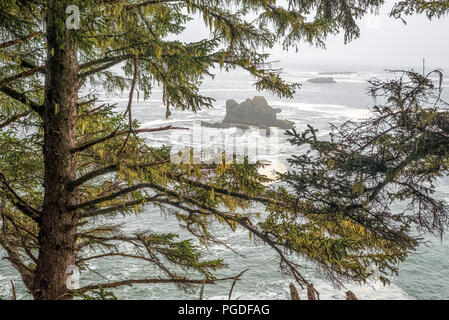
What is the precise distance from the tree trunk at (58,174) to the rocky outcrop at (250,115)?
174 ft

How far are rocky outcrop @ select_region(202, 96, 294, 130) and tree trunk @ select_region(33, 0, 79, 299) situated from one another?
2083 inches

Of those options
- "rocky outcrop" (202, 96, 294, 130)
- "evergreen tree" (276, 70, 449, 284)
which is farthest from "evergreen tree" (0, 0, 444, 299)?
"rocky outcrop" (202, 96, 294, 130)

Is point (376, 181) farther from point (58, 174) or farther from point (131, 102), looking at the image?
point (58, 174)

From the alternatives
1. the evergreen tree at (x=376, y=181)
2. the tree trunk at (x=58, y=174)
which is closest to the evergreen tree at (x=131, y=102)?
the tree trunk at (x=58, y=174)

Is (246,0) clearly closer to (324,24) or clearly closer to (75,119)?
(324,24)

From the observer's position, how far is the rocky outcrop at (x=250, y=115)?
2262 inches

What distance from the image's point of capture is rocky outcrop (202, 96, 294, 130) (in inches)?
2262

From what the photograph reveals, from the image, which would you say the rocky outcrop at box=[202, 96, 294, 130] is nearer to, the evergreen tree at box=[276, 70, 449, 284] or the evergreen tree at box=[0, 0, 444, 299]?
the evergreen tree at box=[0, 0, 444, 299]

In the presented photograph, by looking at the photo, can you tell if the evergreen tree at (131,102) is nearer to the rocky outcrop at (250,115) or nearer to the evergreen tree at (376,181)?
the evergreen tree at (376,181)

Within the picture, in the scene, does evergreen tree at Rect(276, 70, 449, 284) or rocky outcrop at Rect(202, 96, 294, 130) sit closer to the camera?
evergreen tree at Rect(276, 70, 449, 284)

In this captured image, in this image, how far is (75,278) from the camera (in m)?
4.80
